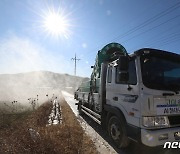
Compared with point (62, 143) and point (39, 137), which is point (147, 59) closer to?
point (62, 143)

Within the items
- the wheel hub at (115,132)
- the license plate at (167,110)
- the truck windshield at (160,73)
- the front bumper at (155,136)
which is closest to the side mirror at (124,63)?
the truck windshield at (160,73)

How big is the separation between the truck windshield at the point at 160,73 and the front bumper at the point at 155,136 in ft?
3.35

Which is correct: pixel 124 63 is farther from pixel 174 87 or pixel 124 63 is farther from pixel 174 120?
pixel 174 120

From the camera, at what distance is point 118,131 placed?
5.59 meters

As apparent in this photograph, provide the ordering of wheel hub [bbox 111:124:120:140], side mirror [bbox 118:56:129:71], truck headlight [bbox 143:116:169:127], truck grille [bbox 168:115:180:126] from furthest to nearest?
1. wheel hub [bbox 111:124:120:140]
2. side mirror [bbox 118:56:129:71]
3. truck grille [bbox 168:115:180:126]
4. truck headlight [bbox 143:116:169:127]

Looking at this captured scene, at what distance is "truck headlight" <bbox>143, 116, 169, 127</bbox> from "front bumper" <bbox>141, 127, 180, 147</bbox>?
0.13 meters

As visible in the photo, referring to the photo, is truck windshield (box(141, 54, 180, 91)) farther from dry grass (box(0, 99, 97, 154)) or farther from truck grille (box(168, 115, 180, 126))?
dry grass (box(0, 99, 97, 154))

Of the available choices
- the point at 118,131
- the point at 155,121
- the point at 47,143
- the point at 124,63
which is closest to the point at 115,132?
the point at 118,131

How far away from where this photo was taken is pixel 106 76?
6785mm

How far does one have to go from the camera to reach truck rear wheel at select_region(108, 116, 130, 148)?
5.27 meters

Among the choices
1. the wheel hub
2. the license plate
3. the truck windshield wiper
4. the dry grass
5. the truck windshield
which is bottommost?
the dry grass

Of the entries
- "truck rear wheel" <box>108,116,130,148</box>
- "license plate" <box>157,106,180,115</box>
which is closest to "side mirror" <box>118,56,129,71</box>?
"license plate" <box>157,106,180,115</box>

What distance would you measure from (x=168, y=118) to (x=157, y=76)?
1068mm

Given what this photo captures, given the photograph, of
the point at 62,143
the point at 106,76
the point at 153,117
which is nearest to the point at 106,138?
the point at 62,143
